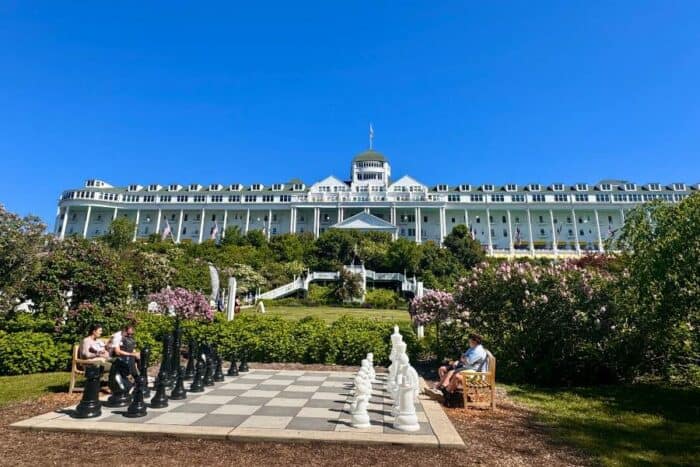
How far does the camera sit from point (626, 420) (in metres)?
7.43

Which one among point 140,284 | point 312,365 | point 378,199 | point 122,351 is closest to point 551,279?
point 312,365

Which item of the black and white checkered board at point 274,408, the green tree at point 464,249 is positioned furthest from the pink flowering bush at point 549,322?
the green tree at point 464,249

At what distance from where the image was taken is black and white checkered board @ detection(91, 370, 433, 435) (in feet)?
21.2

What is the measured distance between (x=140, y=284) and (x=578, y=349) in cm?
2748

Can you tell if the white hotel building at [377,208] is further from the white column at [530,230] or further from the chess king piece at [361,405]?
the chess king piece at [361,405]

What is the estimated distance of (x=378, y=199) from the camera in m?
85.4

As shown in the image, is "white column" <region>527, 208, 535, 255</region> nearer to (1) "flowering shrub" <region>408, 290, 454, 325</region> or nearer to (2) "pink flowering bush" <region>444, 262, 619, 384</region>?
(1) "flowering shrub" <region>408, 290, 454, 325</region>

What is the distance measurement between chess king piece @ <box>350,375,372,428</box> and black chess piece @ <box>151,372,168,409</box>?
3.42m

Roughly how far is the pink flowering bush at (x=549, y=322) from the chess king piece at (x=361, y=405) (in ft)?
20.4

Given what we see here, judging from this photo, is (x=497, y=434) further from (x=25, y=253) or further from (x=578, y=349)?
(x=25, y=253)

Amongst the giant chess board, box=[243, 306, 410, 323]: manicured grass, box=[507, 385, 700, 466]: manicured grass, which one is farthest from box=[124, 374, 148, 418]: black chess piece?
box=[243, 306, 410, 323]: manicured grass

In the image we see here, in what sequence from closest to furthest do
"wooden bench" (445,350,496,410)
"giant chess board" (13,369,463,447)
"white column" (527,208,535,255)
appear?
"giant chess board" (13,369,463,447) → "wooden bench" (445,350,496,410) → "white column" (527,208,535,255)

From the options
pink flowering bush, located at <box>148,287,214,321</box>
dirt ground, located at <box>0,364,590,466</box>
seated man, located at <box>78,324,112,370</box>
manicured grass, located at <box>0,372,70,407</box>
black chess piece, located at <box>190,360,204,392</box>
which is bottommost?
dirt ground, located at <box>0,364,590,466</box>

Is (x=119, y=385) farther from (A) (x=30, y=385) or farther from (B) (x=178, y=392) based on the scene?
(A) (x=30, y=385)
